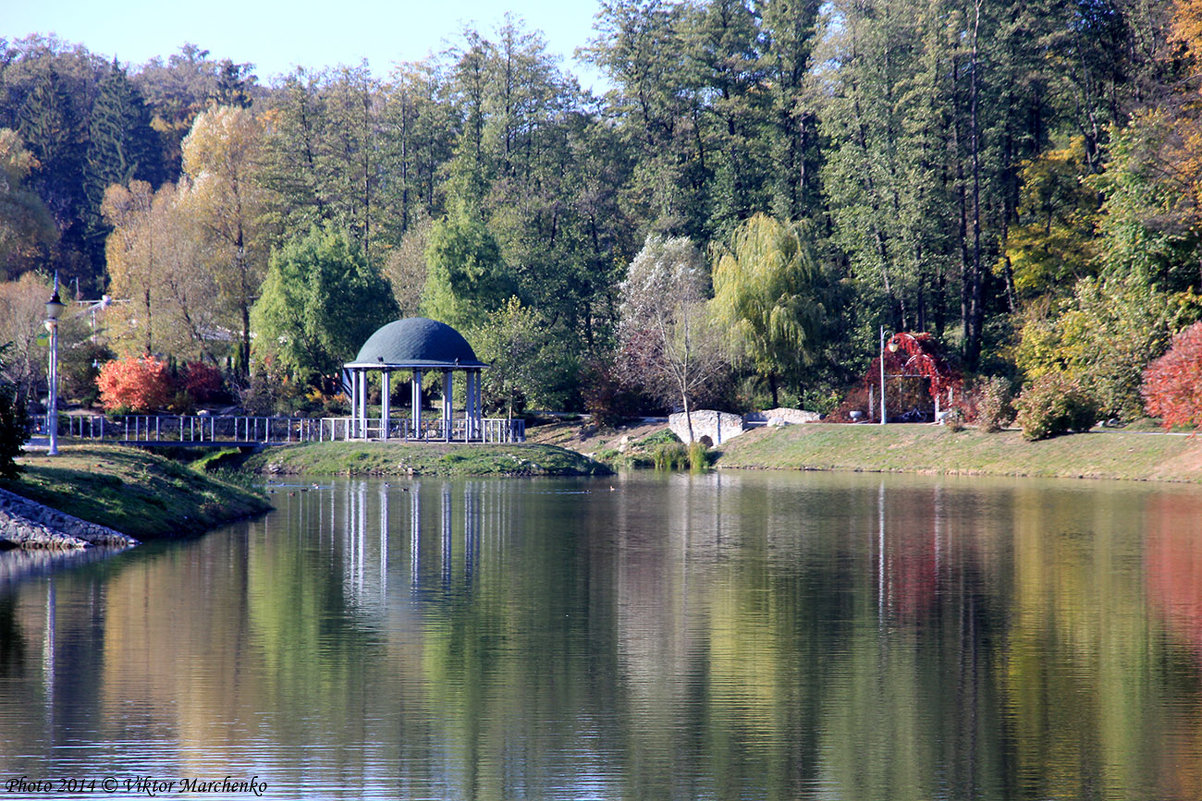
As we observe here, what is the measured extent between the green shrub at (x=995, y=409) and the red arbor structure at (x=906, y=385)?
3.79 metres

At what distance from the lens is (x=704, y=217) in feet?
213

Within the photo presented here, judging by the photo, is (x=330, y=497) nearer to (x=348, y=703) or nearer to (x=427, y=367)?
(x=427, y=367)

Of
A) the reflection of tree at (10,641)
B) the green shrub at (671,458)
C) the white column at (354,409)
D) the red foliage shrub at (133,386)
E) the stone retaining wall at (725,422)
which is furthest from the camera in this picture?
the stone retaining wall at (725,422)

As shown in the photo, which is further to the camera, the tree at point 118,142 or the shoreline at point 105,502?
the tree at point 118,142

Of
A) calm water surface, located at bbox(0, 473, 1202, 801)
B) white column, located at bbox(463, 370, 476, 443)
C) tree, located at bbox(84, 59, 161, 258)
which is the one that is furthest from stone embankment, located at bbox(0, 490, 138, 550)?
tree, located at bbox(84, 59, 161, 258)

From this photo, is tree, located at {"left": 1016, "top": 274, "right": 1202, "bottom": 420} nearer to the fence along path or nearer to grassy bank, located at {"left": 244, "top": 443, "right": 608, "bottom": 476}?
grassy bank, located at {"left": 244, "top": 443, "right": 608, "bottom": 476}

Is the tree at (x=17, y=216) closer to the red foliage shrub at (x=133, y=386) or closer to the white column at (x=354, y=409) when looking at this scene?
the red foliage shrub at (x=133, y=386)

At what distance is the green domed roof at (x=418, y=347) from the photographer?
4595cm

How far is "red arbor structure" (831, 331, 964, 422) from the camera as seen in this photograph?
5066 centimetres

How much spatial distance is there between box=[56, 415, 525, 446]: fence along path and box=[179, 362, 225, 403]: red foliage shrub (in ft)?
18.6

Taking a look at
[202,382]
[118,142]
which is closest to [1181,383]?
[202,382]

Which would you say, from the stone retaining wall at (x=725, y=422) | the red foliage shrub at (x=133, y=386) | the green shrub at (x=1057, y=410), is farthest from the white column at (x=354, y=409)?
the green shrub at (x=1057, y=410)

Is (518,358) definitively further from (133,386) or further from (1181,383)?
(1181,383)

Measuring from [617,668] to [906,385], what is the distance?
145ft
